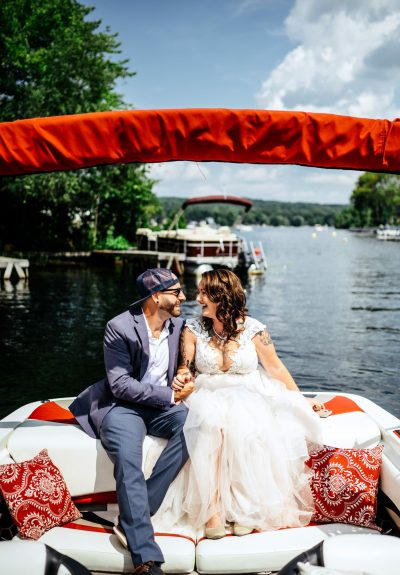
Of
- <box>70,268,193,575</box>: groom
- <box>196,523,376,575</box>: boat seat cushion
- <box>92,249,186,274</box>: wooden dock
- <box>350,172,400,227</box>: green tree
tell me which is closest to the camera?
<box>196,523,376,575</box>: boat seat cushion

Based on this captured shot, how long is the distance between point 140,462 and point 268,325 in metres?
14.4

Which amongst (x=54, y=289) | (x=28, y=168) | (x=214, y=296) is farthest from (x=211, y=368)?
(x=54, y=289)

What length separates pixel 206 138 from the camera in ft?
11.0

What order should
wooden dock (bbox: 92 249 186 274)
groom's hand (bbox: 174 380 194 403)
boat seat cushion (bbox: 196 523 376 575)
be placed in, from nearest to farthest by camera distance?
boat seat cushion (bbox: 196 523 376 575), groom's hand (bbox: 174 380 194 403), wooden dock (bbox: 92 249 186 274)

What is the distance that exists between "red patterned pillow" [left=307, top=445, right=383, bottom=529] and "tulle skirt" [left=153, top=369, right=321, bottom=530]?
90 millimetres

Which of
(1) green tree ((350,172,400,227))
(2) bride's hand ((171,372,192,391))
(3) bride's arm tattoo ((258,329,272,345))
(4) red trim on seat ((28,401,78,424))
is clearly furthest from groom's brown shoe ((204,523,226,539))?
(1) green tree ((350,172,400,227))

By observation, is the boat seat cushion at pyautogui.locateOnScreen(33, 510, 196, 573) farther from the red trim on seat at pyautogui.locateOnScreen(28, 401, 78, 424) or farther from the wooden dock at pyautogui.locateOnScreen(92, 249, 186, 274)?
the wooden dock at pyautogui.locateOnScreen(92, 249, 186, 274)

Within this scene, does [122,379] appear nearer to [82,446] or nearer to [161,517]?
[82,446]

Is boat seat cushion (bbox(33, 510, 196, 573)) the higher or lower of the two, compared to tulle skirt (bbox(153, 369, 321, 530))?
lower

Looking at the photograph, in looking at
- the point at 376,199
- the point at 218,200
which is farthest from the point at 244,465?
the point at 376,199

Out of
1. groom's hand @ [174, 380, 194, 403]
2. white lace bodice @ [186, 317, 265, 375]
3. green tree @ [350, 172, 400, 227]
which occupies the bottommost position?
groom's hand @ [174, 380, 194, 403]

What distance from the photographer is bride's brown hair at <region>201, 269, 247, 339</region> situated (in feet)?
13.3

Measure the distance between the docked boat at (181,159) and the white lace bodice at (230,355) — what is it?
0.69m

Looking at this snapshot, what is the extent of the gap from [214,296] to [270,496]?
1.41m
